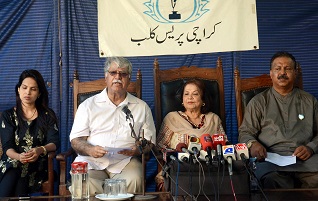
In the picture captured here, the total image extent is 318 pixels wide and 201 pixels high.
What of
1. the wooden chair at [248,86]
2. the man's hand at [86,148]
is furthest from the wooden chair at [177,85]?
the man's hand at [86,148]

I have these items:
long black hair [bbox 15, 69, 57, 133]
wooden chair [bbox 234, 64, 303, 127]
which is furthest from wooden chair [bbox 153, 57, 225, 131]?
long black hair [bbox 15, 69, 57, 133]

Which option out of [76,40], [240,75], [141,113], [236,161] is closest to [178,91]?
[141,113]

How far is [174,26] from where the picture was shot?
427 cm

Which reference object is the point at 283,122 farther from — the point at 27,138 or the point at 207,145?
the point at 27,138

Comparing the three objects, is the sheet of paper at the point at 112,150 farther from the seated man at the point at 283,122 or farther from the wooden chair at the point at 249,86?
the wooden chair at the point at 249,86

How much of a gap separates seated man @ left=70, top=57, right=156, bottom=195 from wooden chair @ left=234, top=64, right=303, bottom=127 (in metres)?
0.74

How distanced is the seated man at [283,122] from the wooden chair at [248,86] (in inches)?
5.5

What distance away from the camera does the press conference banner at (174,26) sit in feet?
13.9

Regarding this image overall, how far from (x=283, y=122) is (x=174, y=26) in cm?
121

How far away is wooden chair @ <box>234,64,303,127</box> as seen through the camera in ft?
13.1

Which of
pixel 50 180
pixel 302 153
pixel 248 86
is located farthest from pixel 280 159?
pixel 50 180

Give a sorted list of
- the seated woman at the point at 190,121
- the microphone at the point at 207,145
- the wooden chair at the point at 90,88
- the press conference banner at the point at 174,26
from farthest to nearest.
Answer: the press conference banner at the point at 174,26 < the wooden chair at the point at 90,88 < the seated woman at the point at 190,121 < the microphone at the point at 207,145

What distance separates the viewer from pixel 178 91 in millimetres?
3986

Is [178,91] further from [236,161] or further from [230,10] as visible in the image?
[236,161]
